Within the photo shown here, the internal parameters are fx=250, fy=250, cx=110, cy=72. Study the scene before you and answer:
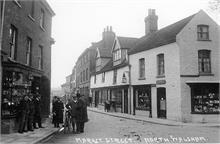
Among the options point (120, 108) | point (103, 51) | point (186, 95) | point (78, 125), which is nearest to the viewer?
point (78, 125)

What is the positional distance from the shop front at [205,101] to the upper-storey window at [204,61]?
129 centimetres

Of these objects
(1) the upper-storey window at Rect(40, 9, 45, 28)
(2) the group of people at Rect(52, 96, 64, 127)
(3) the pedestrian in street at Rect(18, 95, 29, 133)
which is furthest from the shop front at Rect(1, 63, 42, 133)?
(1) the upper-storey window at Rect(40, 9, 45, 28)

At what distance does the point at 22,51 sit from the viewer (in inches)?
543

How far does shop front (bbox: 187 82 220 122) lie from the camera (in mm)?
17953

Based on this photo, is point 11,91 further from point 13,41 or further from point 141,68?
point 141,68

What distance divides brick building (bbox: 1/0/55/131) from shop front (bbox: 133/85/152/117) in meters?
8.70

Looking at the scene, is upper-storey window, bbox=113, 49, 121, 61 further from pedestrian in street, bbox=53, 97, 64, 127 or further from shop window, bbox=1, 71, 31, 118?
shop window, bbox=1, 71, 31, 118

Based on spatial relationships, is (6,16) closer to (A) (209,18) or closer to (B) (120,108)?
(A) (209,18)

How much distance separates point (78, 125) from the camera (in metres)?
12.1

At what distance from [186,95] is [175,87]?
0.98 metres

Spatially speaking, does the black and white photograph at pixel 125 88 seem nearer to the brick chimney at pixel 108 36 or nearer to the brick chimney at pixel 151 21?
the brick chimney at pixel 151 21

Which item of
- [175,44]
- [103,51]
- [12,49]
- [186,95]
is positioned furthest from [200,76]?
[103,51]

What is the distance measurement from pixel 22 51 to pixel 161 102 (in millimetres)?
11834

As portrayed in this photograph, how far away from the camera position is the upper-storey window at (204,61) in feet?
62.3
